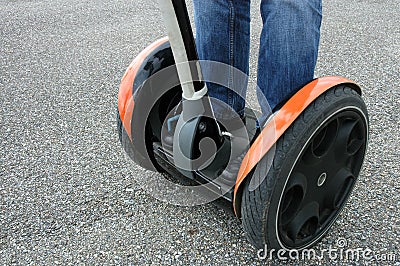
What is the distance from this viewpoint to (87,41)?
122 inches

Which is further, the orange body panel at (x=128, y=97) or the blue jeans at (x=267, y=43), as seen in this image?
the orange body panel at (x=128, y=97)

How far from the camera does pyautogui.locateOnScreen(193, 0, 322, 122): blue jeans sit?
4.07ft

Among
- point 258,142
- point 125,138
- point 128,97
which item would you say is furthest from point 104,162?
point 258,142

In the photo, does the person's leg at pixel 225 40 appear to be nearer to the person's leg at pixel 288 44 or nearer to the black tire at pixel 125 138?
the person's leg at pixel 288 44

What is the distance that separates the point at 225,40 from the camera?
1.43 metres

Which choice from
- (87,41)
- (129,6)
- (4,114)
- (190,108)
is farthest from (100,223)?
(129,6)

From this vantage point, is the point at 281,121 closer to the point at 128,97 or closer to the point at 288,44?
the point at 288,44

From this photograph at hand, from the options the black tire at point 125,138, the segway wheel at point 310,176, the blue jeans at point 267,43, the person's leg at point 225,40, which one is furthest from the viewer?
the black tire at point 125,138

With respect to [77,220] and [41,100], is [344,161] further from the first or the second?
[41,100]

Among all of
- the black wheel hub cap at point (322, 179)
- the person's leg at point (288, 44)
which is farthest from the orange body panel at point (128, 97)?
the black wheel hub cap at point (322, 179)

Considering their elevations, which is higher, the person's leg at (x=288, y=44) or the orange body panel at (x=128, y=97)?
the person's leg at (x=288, y=44)

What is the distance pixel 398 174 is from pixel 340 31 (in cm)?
170

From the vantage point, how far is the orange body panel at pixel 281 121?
44.9 inches

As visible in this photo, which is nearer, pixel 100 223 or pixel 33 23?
pixel 100 223
